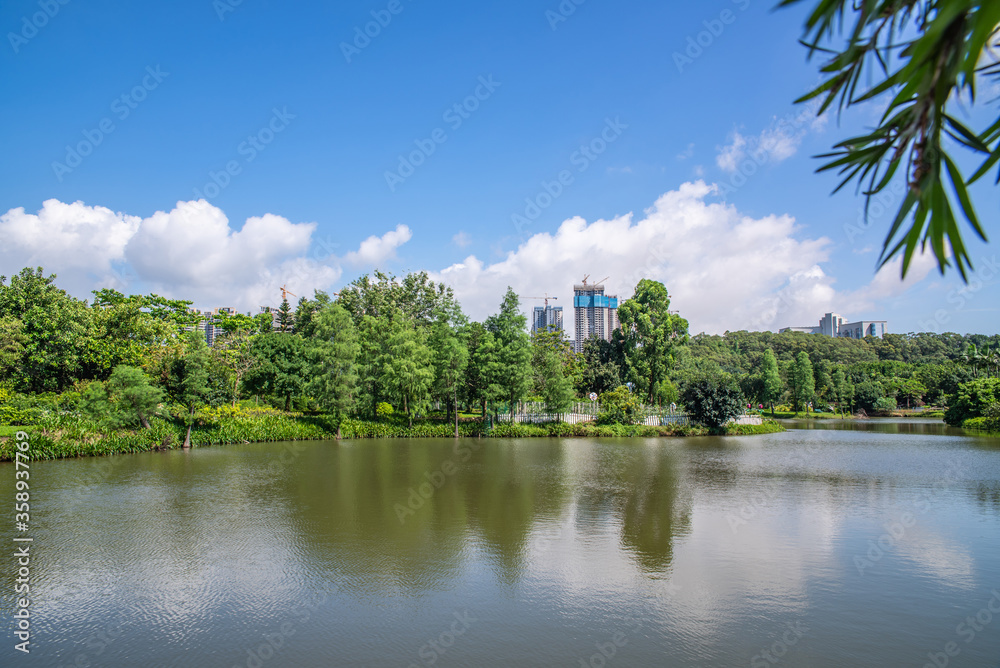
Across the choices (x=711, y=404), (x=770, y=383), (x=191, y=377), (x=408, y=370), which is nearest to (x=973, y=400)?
(x=711, y=404)

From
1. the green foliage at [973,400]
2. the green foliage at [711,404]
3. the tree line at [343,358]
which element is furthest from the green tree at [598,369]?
the green foliage at [973,400]

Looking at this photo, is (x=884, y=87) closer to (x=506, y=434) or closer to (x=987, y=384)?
(x=506, y=434)

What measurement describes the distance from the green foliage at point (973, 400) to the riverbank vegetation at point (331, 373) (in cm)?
9

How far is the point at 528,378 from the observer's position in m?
26.4

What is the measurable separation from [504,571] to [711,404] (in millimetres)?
23477

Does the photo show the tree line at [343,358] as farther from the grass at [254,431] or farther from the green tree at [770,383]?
the green tree at [770,383]

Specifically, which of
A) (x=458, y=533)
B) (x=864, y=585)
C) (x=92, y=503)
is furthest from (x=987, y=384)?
(x=92, y=503)

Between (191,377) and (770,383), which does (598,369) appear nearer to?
(770,383)

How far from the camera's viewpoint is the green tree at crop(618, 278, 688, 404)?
108 ft

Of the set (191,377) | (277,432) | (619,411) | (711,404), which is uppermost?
(191,377)

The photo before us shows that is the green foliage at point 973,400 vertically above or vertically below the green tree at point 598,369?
below

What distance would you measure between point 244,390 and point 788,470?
2751cm

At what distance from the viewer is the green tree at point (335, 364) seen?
23.7 metres

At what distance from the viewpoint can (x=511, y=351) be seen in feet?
85.1
